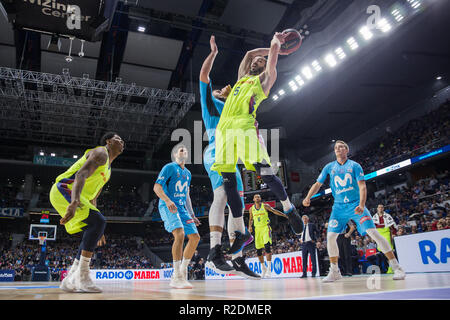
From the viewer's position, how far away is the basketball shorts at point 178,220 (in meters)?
4.50

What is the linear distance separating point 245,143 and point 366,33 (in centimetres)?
1520

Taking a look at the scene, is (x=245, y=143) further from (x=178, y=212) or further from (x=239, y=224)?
(x=178, y=212)

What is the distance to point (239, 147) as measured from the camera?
332cm

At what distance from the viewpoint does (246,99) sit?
3516 mm

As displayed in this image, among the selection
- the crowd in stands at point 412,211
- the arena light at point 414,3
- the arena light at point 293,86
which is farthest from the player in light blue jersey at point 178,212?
the arena light at point 293,86

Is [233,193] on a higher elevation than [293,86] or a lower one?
lower

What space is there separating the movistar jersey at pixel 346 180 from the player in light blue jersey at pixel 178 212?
205 centimetres

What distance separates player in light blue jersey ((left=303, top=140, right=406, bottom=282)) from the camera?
198 inches

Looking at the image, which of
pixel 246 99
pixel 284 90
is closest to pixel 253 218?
pixel 246 99

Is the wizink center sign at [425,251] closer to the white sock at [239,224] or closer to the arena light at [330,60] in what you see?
the white sock at [239,224]

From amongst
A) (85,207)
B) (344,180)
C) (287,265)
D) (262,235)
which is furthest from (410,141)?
(85,207)

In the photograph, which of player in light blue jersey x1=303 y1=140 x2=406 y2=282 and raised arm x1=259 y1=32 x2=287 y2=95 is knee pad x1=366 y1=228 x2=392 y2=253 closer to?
player in light blue jersey x1=303 y1=140 x2=406 y2=282
